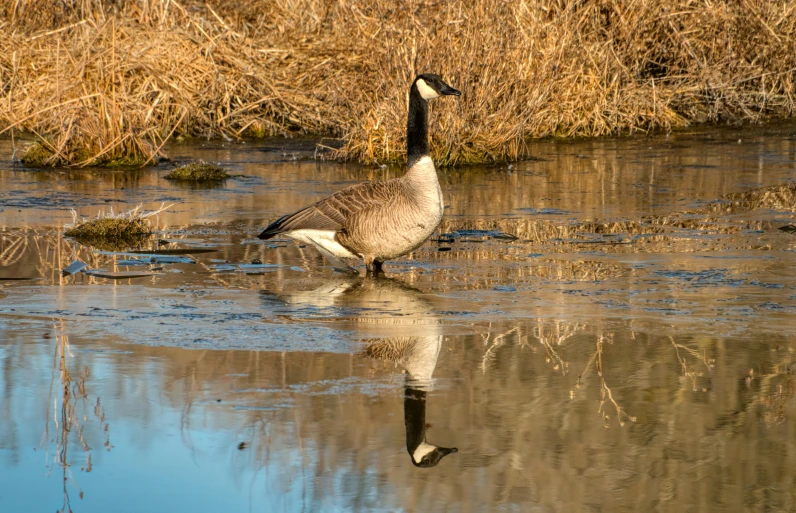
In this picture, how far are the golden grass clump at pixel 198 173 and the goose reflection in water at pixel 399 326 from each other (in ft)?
18.0

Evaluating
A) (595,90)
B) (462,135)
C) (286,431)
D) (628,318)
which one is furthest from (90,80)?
(286,431)

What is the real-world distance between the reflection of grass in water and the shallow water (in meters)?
0.01

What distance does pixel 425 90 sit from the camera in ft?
28.6

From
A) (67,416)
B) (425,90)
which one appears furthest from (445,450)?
(425,90)

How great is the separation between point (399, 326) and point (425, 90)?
9.46 ft

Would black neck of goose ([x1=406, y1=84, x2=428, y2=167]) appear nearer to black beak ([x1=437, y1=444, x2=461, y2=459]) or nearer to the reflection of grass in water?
the reflection of grass in water

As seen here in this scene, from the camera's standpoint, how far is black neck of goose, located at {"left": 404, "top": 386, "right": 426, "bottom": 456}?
14.6 feet

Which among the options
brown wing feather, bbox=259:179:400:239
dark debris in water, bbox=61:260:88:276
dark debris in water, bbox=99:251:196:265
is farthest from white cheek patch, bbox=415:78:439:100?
dark debris in water, bbox=61:260:88:276

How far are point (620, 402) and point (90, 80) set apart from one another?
413 inches

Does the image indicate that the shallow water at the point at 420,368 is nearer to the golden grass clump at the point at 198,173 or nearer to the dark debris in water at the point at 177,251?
the dark debris in water at the point at 177,251

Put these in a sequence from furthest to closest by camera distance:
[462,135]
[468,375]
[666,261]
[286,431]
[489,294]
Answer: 1. [462,135]
2. [666,261]
3. [489,294]
4. [468,375]
5. [286,431]

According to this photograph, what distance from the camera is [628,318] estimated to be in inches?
255

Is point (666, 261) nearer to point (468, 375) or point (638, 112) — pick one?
point (468, 375)

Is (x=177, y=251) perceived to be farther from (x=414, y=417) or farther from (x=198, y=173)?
(x=414, y=417)
